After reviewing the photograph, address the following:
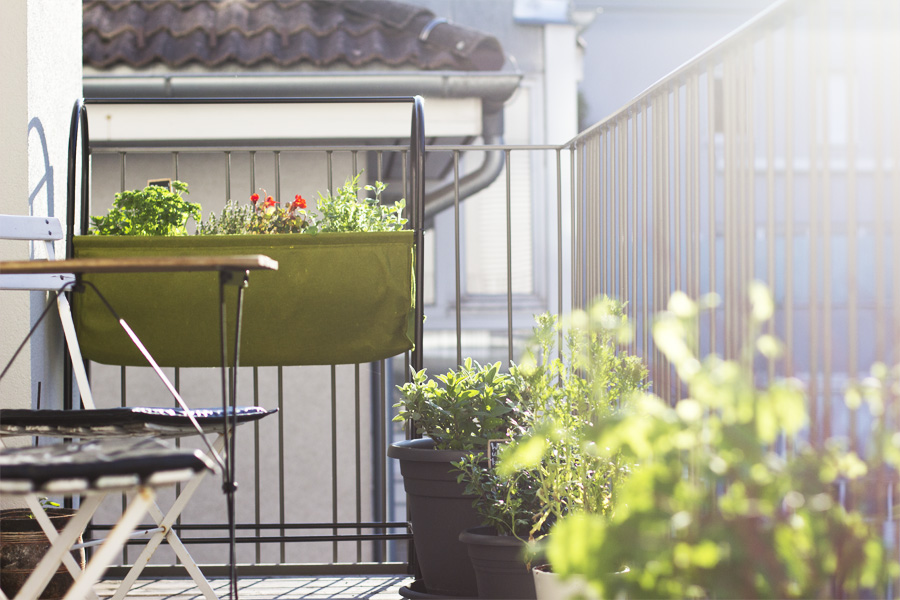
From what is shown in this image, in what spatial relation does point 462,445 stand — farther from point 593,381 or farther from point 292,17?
point 292,17

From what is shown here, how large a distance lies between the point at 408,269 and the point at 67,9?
1340 millimetres

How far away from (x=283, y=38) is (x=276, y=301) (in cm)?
261

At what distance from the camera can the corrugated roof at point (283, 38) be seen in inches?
179

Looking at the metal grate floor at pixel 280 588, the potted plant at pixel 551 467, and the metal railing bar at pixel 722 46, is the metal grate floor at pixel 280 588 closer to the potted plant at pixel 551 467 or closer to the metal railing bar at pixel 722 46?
the potted plant at pixel 551 467

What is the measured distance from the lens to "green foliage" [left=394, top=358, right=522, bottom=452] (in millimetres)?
2361

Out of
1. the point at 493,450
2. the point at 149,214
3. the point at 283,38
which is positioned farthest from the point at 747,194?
the point at 283,38

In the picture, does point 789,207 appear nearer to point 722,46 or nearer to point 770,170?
point 770,170

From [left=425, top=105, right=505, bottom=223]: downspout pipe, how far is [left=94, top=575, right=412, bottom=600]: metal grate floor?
233 cm

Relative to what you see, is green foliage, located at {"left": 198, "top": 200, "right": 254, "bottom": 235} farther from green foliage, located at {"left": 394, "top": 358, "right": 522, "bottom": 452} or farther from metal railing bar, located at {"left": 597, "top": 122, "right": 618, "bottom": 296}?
metal railing bar, located at {"left": 597, "top": 122, "right": 618, "bottom": 296}

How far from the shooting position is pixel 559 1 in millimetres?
6582

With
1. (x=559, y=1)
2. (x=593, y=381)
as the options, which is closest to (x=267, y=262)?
(x=593, y=381)

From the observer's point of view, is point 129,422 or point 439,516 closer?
point 129,422

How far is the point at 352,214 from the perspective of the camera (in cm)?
258

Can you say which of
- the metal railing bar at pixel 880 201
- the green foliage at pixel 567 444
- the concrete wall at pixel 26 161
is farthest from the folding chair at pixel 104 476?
the concrete wall at pixel 26 161
